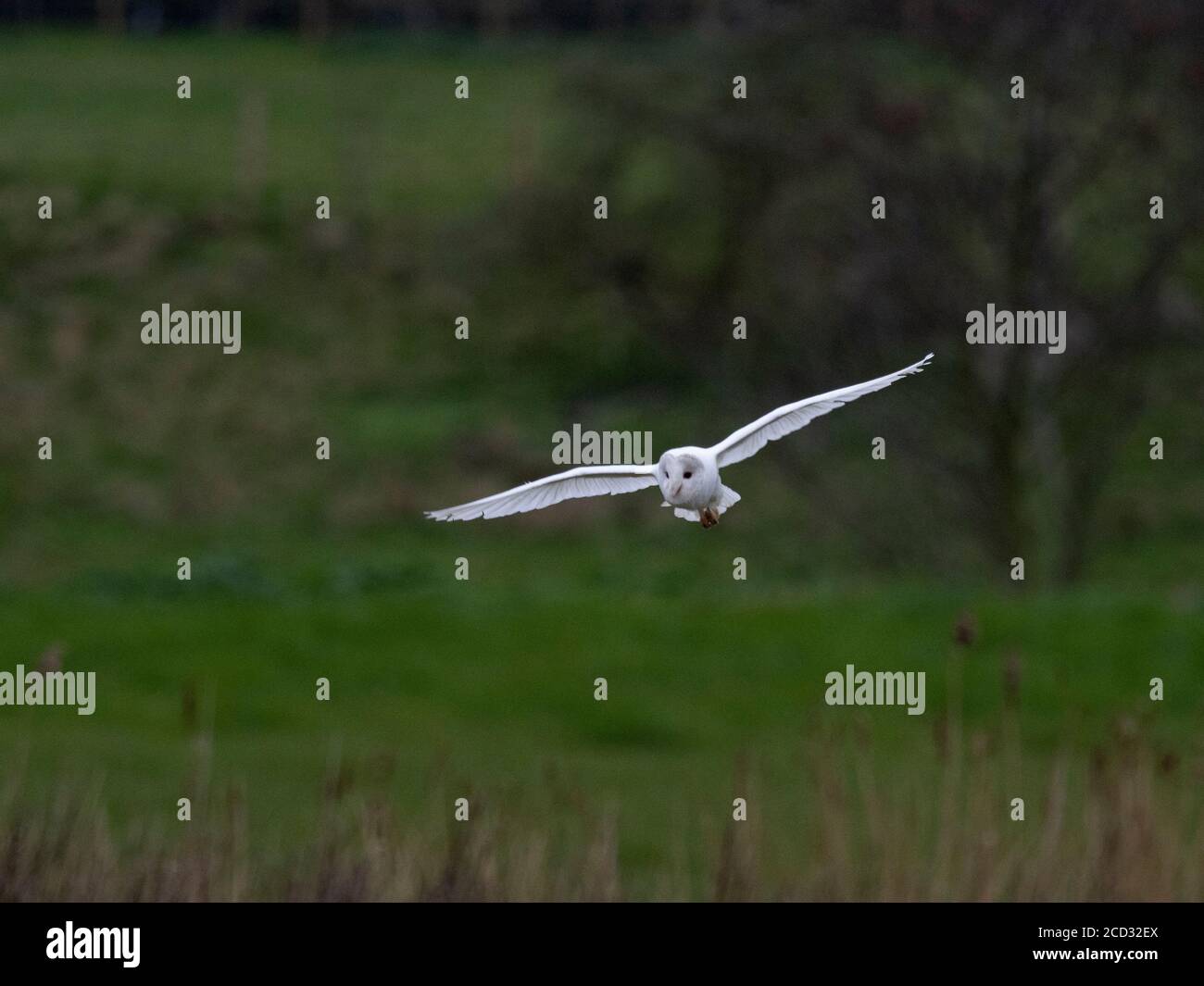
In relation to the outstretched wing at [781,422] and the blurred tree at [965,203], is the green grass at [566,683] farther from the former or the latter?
the outstretched wing at [781,422]

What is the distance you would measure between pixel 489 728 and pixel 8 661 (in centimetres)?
397

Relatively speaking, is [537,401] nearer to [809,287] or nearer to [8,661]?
[809,287]

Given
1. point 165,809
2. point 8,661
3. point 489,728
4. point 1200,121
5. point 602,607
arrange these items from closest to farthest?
point 165,809
point 489,728
point 8,661
point 602,607
point 1200,121

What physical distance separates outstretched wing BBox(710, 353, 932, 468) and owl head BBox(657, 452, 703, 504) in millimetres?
186

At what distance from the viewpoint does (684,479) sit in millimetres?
3521

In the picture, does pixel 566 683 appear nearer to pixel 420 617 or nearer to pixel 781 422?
pixel 420 617

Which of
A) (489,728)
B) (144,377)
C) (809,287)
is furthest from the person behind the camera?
(144,377)

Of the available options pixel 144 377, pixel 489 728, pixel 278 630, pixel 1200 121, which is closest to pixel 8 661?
pixel 278 630

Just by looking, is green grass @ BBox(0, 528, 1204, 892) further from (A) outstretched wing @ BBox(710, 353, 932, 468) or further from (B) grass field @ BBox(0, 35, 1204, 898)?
(A) outstretched wing @ BBox(710, 353, 932, 468)

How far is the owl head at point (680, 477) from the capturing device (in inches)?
138

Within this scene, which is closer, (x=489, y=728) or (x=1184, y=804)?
(x=1184, y=804)

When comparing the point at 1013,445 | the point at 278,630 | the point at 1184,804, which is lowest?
the point at 1184,804

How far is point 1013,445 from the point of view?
72.3ft

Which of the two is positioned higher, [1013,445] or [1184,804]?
[1013,445]
